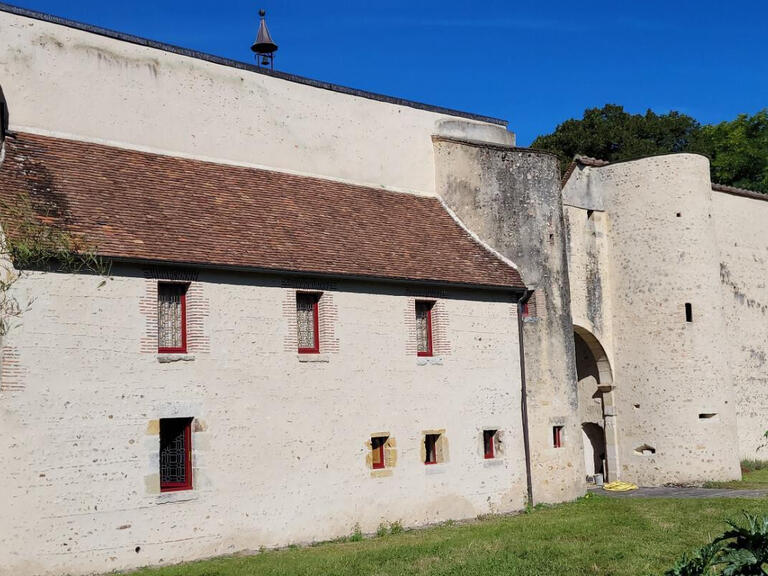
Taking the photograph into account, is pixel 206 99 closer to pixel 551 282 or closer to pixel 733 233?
pixel 551 282

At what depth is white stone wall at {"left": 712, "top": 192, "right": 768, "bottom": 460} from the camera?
29891 millimetres

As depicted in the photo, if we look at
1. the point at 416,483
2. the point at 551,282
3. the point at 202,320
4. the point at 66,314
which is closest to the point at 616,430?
the point at 551,282

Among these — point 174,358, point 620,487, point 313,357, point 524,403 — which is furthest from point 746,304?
point 174,358

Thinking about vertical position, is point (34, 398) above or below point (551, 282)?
below

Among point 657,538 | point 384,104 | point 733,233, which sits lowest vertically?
point 657,538

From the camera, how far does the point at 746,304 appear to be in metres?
30.7

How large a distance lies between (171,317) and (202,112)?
528 cm

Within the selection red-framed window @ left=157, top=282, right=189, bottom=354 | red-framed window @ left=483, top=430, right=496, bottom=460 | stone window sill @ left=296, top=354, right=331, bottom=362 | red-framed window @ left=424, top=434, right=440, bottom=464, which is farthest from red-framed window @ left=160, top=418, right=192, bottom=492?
red-framed window @ left=483, top=430, right=496, bottom=460

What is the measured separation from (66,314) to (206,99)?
6.62 m

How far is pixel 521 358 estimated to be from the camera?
71.6ft

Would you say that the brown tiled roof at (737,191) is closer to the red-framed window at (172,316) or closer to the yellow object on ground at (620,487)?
the yellow object on ground at (620,487)

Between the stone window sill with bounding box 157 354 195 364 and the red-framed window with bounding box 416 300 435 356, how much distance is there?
5506mm

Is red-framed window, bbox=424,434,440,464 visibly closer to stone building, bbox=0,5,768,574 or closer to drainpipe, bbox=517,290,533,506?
stone building, bbox=0,5,768,574

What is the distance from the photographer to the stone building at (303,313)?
49.6 feet
